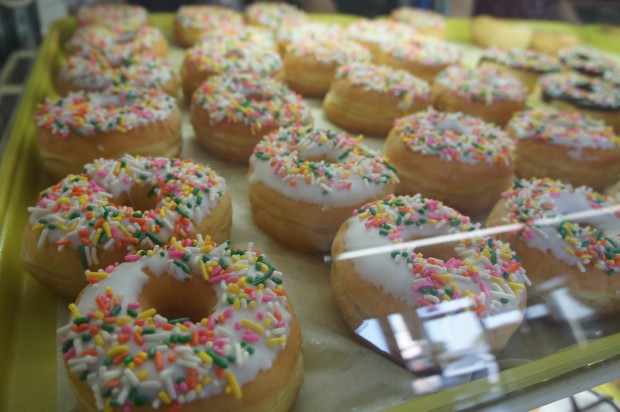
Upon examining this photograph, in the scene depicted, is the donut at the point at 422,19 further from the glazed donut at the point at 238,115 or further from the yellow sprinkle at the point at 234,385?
the yellow sprinkle at the point at 234,385

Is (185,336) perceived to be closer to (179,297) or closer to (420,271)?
(179,297)

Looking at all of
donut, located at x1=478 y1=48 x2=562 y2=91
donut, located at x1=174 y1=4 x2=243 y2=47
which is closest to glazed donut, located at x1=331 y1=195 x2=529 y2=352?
donut, located at x1=478 y1=48 x2=562 y2=91

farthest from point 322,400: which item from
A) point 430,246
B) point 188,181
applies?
point 188,181

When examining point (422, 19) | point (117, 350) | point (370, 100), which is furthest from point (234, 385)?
point (422, 19)

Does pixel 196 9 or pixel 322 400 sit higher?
pixel 196 9

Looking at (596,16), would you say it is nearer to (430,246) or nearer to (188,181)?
(430,246)

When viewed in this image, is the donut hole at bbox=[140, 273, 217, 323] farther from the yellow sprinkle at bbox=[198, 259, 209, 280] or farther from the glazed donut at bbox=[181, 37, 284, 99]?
the glazed donut at bbox=[181, 37, 284, 99]
